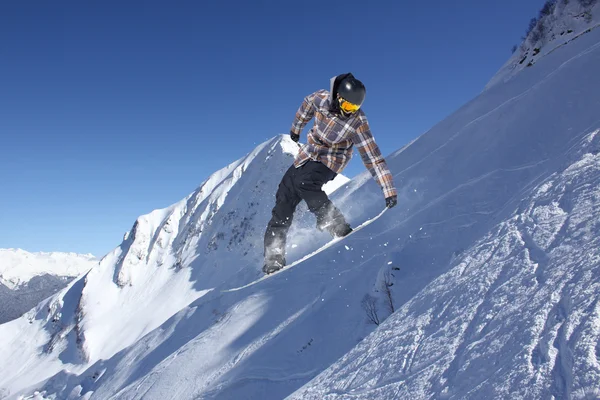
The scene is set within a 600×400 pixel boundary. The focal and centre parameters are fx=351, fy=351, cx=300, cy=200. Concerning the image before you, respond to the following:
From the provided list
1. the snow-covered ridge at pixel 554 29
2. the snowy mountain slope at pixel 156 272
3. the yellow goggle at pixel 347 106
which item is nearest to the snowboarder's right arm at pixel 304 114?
the yellow goggle at pixel 347 106

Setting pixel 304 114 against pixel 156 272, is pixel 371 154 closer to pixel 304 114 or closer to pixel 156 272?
pixel 304 114

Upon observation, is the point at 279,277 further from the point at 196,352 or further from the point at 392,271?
the point at 392,271

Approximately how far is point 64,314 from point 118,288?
18019mm

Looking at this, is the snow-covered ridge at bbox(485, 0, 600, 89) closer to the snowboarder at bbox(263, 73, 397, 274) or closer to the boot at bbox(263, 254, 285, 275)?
the snowboarder at bbox(263, 73, 397, 274)

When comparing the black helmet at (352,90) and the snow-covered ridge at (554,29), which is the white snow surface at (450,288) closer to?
the black helmet at (352,90)

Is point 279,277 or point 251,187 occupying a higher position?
point 251,187

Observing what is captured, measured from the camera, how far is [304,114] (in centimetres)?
554

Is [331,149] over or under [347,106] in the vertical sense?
under

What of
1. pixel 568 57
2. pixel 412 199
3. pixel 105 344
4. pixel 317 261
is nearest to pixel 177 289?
pixel 105 344

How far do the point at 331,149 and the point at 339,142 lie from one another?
6.4 inches

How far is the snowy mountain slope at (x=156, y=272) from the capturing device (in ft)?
183

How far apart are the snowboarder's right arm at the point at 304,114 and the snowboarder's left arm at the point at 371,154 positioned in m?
0.83

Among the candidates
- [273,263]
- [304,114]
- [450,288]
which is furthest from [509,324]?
[273,263]

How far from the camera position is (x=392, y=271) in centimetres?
1355
